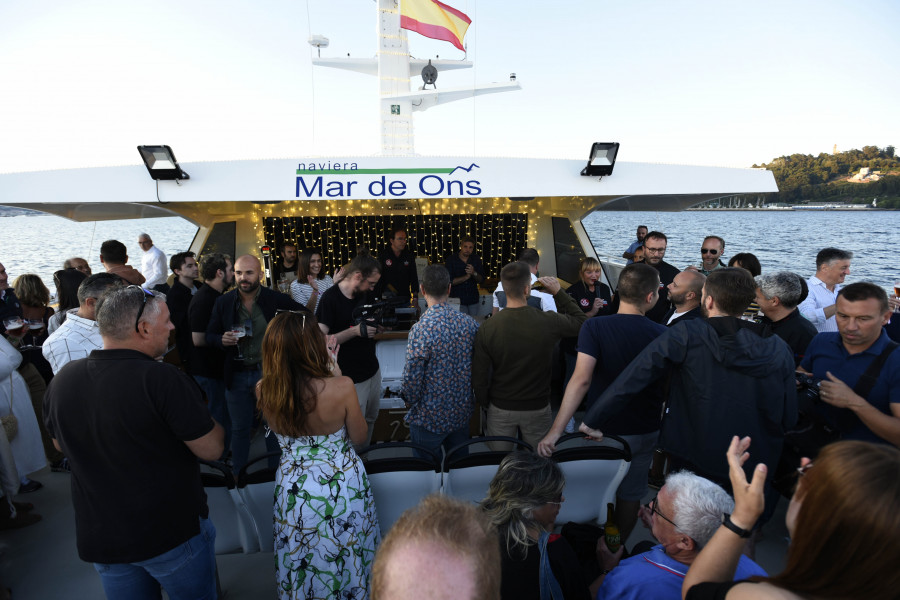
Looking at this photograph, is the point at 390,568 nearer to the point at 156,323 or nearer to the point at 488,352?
the point at 156,323

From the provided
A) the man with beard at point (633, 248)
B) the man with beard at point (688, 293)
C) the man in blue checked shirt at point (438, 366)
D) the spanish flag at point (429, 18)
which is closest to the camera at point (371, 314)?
the man in blue checked shirt at point (438, 366)

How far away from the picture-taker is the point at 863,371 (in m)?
2.26

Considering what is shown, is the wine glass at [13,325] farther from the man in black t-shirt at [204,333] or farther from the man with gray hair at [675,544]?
the man with gray hair at [675,544]

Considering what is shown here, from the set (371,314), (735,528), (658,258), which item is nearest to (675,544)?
(735,528)

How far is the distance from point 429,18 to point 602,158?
3.92 metres

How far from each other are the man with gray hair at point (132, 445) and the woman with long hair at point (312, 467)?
0.30 m

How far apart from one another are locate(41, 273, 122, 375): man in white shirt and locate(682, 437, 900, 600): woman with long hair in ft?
10.4

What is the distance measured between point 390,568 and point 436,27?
22.7 ft

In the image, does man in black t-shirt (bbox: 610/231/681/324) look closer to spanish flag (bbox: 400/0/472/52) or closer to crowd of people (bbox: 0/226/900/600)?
crowd of people (bbox: 0/226/900/600)

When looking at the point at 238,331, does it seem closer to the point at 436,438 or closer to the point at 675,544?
the point at 436,438

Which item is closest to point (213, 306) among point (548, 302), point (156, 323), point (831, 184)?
point (156, 323)

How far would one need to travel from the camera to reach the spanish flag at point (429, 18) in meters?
6.13

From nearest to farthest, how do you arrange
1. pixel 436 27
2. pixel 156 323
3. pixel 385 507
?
1. pixel 156 323
2. pixel 385 507
3. pixel 436 27

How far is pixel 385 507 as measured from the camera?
92.0 inches
